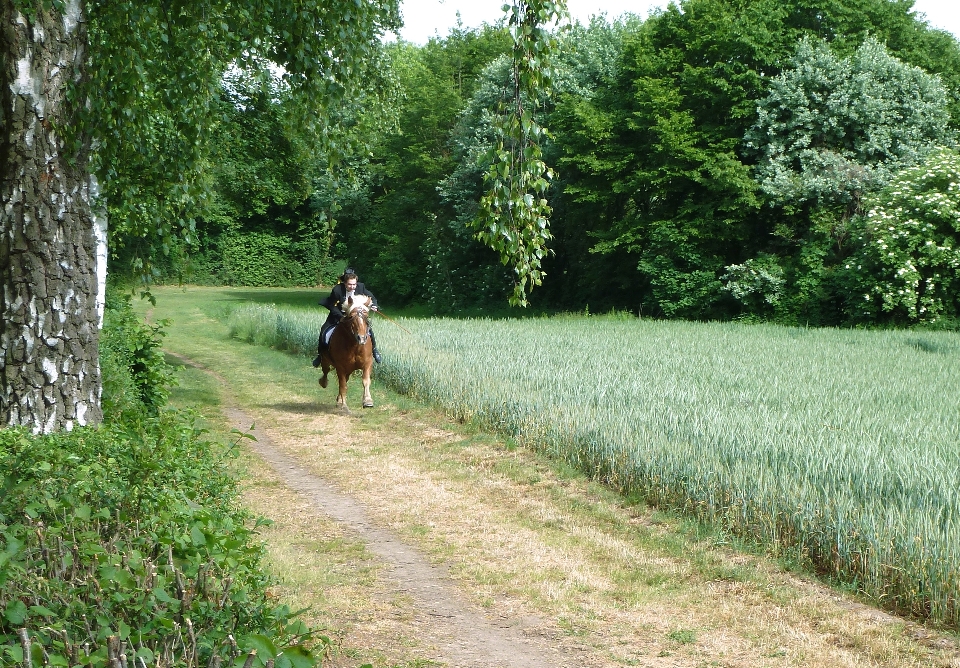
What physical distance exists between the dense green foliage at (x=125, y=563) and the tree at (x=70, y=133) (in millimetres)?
944

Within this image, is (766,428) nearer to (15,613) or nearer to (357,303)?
(357,303)

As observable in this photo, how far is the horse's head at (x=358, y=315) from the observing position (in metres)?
14.8

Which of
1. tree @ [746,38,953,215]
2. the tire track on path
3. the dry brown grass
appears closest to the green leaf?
the tire track on path

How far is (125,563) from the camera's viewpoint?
13.5 ft

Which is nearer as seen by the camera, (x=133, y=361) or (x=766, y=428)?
(x=766, y=428)

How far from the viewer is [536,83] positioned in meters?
5.50

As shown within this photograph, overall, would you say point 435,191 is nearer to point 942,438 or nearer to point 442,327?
point 442,327

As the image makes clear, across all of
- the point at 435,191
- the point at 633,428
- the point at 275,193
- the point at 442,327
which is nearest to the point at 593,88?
the point at 435,191

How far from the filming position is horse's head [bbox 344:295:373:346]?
→ 48.5ft

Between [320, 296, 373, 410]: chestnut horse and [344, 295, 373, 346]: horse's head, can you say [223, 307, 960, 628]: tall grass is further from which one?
[344, 295, 373, 346]: horse's head

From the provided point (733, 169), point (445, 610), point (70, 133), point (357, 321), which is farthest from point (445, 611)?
point (733, 169)

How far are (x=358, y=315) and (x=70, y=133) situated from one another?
27.4 feet

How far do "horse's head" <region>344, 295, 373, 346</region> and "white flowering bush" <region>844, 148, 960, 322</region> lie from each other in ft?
75.8

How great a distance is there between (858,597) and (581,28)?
146 feet
